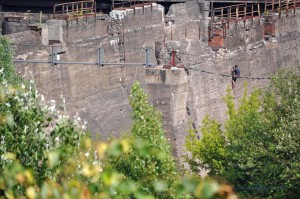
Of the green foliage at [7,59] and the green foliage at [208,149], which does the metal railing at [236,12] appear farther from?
the green foliage at [7,59]

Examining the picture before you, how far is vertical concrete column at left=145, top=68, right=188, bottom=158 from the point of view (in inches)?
1126

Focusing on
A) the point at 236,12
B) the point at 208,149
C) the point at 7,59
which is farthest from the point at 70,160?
the point at 236,12

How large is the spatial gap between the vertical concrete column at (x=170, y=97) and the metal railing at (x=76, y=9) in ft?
14.3

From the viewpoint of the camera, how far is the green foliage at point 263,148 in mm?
25438

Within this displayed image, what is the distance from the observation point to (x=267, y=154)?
25.7 metres

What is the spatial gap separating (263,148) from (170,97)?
3.58 m

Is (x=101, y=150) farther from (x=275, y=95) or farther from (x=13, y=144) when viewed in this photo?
(x=275, y=95)

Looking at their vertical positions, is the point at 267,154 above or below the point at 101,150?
below

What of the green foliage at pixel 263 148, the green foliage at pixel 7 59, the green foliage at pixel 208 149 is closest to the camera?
the green foliage at pixel 263 148

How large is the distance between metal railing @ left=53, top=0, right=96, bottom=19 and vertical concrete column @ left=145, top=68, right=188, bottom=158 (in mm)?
4370

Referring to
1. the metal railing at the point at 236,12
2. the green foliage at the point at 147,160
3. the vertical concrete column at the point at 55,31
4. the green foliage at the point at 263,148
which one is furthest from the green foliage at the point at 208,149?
the metal railing at the point at 236,12

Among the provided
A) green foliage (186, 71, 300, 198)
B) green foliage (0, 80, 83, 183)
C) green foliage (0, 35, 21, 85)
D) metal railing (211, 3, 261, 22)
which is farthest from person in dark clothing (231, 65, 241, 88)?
green foliage (0, 80, 83, 183)

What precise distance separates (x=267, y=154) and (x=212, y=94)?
A: 25.5 ft

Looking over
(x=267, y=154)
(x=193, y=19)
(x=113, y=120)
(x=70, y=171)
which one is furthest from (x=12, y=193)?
(x=193, y=19)
